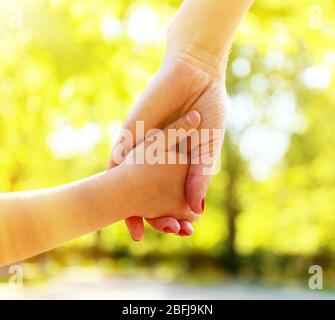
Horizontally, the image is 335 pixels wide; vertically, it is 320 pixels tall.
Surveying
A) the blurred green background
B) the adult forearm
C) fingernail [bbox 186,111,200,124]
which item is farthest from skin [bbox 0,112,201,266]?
the blurred green background

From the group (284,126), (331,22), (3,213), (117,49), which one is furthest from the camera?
(284,126)

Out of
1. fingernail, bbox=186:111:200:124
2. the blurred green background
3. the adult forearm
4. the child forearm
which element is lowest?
the child forearm

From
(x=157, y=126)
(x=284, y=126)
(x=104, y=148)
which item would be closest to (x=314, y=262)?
(x=284, y=126)

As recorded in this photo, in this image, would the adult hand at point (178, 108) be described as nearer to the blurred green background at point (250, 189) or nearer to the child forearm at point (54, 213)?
the child forearm at point (54, 213)

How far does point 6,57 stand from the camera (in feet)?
11.2

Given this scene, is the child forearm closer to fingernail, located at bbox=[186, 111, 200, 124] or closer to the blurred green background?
fingernail, located at bbox=[186, 111, 200, 124]

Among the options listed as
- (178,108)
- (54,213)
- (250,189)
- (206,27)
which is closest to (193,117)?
(178,108)

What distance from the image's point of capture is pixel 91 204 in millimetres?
1253

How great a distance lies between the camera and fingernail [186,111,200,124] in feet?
4.39

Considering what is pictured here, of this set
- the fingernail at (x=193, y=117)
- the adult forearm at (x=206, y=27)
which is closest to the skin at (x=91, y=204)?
the fingernail at (x=193, y=117)

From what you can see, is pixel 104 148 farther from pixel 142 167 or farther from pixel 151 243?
pixel 142 167

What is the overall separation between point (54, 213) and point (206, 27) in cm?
53

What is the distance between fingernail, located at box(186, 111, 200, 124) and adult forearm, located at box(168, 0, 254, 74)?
0.12m

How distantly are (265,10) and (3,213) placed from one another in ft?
6.05
